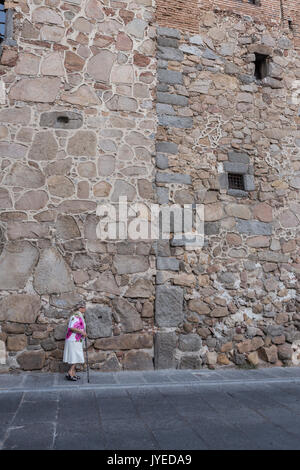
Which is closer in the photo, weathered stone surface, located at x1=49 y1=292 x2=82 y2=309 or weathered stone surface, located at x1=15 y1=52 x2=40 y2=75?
weathered stone surface, located at x1=49 y1=292 x2=82 y2=309

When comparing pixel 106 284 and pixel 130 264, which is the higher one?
pixel 130 264

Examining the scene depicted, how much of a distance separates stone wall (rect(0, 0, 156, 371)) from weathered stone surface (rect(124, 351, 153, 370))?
13mm

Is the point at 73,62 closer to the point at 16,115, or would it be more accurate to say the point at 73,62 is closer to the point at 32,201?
the point at 16,115

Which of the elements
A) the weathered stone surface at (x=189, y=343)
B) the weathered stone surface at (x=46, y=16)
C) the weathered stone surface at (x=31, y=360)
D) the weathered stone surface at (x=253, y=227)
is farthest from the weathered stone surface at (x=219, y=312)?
the weathered stone surface at (x=46, y=16)

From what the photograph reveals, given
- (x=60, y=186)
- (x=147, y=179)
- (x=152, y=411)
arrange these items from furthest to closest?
1. (x=147, y=179)
2. (x=60, y=186)
3. (x=152, y=411)

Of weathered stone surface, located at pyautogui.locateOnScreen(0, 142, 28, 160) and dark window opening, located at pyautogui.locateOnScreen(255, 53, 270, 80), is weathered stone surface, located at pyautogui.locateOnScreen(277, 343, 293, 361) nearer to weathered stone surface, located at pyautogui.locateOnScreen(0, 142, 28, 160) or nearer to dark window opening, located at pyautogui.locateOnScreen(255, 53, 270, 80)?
dark window opening, located at pyautogui.locateOnScreen(255, 53, 270, 80)

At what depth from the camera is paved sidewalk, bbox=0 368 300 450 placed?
9.84 feet

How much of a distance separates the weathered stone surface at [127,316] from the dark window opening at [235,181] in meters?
2.45

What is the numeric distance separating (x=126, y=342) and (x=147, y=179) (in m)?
2.32

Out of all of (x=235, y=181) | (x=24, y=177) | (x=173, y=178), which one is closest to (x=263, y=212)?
(x=235, y=181)

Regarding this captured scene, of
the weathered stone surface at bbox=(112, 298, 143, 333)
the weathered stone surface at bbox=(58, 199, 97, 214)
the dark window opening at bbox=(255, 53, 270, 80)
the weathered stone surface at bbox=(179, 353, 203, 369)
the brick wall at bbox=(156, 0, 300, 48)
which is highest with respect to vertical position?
the brick wall at bbox=(156, 0, 300, 48)

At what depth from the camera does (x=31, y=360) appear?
4895mm

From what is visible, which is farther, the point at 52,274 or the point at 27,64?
the point at 27,64

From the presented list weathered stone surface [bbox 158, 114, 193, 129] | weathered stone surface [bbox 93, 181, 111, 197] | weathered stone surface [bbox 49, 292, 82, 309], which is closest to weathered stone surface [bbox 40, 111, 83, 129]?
weathered stone surface [bbox 93, 181, 111, 197]
